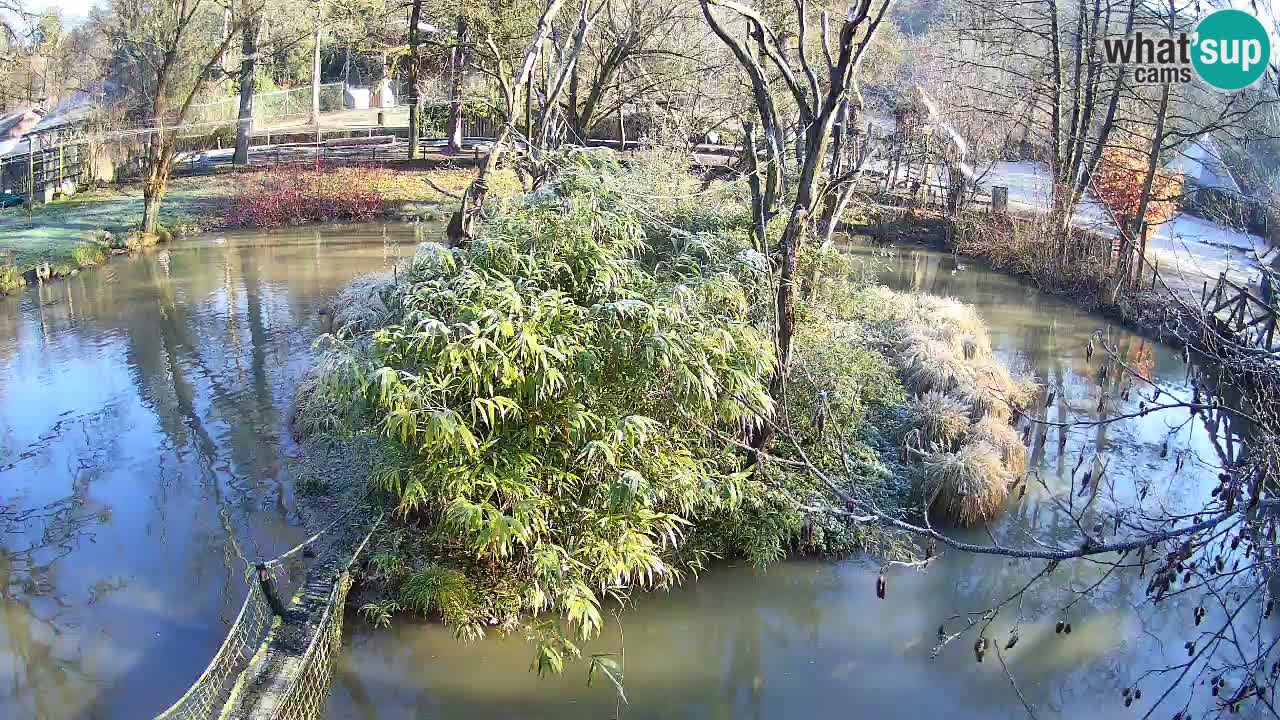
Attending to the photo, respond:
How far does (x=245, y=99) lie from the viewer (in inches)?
929

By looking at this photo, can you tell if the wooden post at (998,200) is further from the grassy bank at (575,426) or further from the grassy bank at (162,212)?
the grassy bank at (575,426)

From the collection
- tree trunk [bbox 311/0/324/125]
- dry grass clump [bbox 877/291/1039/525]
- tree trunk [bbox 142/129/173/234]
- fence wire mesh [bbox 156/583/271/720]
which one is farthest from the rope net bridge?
tree trunk [bbox 311/0/324/125]

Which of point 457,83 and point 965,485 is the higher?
point 457,83

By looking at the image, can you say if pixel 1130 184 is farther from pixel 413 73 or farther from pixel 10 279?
pixel 10 279

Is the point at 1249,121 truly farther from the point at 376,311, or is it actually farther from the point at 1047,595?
the point at 376,311

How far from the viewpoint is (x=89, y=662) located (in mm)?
6191

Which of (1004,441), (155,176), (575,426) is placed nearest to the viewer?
(575,426)

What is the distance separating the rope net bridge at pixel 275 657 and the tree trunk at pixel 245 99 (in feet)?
63.0

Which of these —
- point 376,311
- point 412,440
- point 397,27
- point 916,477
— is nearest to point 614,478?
point 412,440

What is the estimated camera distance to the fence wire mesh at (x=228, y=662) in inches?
196

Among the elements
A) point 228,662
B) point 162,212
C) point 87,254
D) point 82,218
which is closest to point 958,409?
point 228,662

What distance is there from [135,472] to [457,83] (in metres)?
16.0

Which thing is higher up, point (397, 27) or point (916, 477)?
point (397, 27)

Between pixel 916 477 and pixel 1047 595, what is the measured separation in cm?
140
